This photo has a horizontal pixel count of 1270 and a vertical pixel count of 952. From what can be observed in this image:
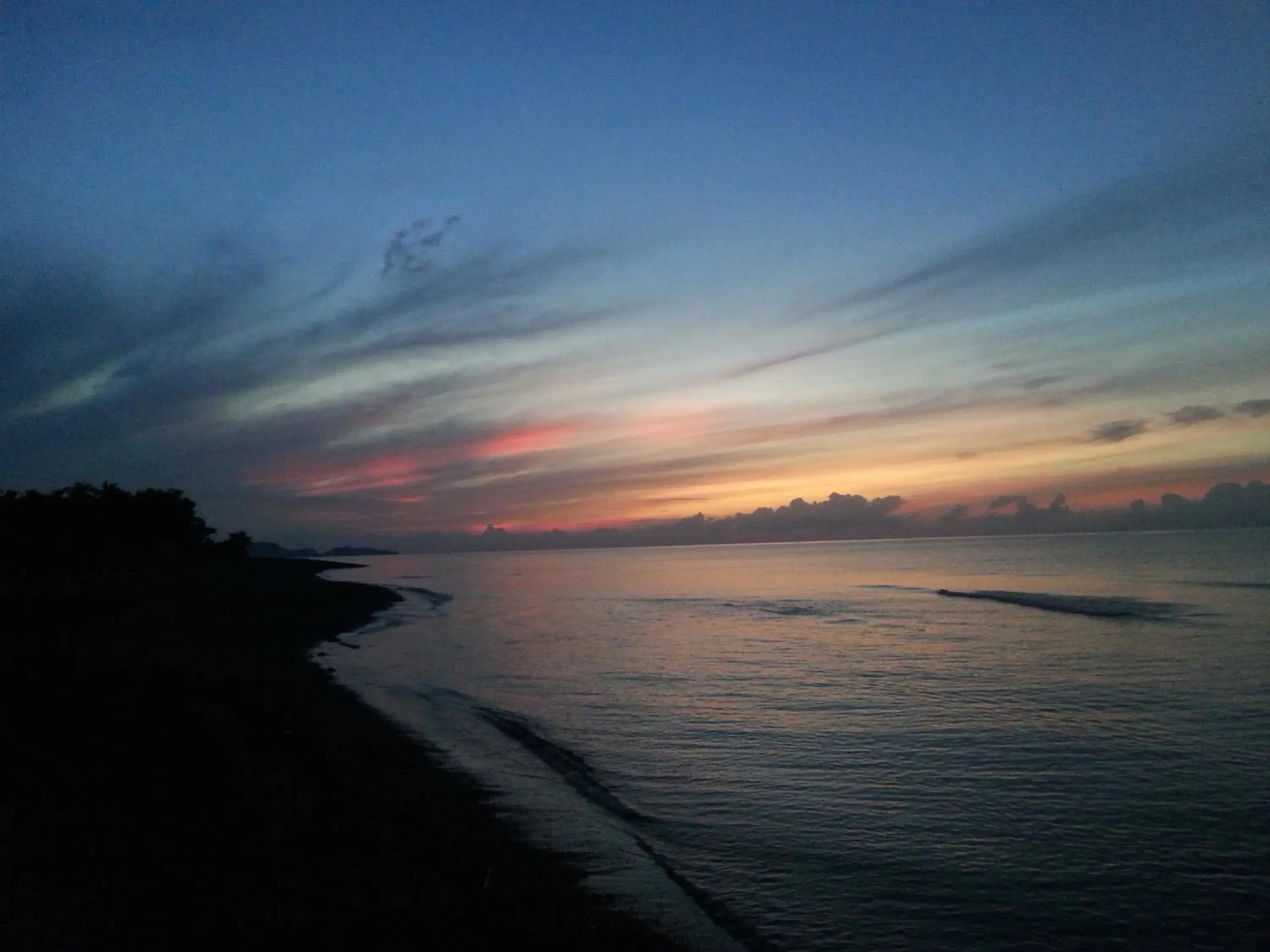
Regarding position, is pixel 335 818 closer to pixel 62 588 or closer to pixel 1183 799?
pixel 1183 799

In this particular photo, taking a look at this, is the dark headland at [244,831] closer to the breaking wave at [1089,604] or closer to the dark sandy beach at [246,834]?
the dark sandy beach at [246,834]

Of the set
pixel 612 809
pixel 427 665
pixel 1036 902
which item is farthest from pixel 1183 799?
pixel 427 665

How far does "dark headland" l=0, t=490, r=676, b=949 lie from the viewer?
9070 mm

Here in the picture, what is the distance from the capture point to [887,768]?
1711 cm

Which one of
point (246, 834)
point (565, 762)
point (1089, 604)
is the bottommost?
point (1089, 604)

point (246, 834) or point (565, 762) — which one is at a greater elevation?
point (246, 834)

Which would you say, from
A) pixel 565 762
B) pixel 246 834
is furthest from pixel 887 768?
pixel 246 834

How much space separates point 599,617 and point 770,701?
3478 cm

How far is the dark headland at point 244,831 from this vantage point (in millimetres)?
9070

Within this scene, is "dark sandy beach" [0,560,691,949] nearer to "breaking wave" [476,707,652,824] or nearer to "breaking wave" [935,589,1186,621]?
"breaking wave" [476,707,652,824]

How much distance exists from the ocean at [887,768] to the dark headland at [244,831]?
4.23ft

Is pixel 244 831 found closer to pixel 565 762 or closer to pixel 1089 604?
pixel 565 762

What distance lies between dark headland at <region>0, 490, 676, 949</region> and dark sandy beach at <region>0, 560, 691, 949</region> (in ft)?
0.11

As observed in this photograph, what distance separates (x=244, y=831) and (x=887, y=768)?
12.1 m
